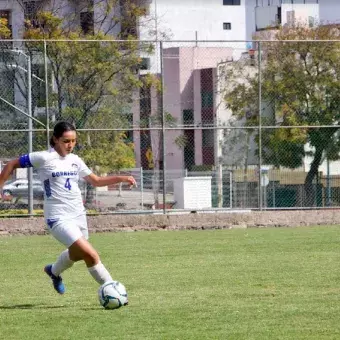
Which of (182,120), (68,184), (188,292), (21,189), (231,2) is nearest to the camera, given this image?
(68,184)

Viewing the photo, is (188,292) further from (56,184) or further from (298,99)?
(298,99)

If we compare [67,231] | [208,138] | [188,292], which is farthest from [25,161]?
[208,138]

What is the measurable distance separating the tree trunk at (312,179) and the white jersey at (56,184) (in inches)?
649

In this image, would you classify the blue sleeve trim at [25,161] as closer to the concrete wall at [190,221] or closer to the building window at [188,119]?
the concrete wall at [190,221]

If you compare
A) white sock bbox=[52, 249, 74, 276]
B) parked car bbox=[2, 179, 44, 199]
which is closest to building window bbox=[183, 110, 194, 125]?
parked car bbox=[2, 179, 44, 199]

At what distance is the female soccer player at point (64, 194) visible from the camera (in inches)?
457

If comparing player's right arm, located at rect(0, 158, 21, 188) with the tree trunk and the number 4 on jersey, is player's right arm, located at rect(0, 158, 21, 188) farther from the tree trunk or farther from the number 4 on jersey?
the tree trunk

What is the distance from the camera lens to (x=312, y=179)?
28.1 metres

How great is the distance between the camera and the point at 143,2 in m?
53.8

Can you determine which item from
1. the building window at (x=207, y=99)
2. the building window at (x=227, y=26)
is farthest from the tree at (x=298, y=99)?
the building window at (x=227, y=26)

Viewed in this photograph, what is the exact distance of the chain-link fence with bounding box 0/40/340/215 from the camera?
2645 cm

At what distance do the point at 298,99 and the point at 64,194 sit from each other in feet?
55.0

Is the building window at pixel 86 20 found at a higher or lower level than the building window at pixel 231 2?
lower

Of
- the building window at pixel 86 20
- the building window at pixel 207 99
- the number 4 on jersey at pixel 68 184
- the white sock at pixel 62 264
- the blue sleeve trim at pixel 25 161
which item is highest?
the building window at pixel 86 20
